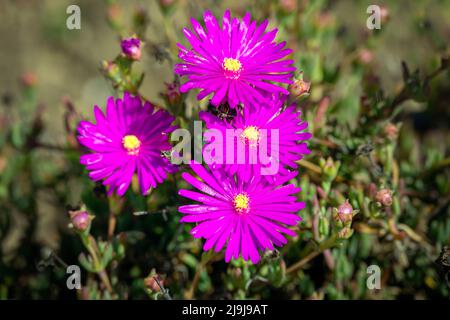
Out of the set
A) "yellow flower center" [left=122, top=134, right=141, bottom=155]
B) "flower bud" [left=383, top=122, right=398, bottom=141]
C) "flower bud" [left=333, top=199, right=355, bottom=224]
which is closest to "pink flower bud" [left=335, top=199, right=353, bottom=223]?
"flower bud" [left=333, top=199, right=355, bottom=224]

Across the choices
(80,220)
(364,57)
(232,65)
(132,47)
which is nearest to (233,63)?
(232,65)

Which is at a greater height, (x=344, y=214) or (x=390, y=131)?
(x=390, y=131)

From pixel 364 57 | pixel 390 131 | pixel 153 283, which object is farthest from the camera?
pixel 364 57

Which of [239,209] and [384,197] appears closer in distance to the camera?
[239,209]

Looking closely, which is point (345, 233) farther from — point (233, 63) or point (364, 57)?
point (364, 57)

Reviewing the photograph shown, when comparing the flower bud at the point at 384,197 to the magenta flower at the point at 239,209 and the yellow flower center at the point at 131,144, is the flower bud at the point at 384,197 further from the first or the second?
the yellow flower center at the point at 131,144

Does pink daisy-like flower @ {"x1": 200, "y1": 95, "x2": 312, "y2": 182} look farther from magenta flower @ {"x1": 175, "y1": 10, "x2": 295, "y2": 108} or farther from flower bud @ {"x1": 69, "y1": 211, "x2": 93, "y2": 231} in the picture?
flower bud @ {"x1": 69, "y1": 211, "x2": 93, "y2": 231}
